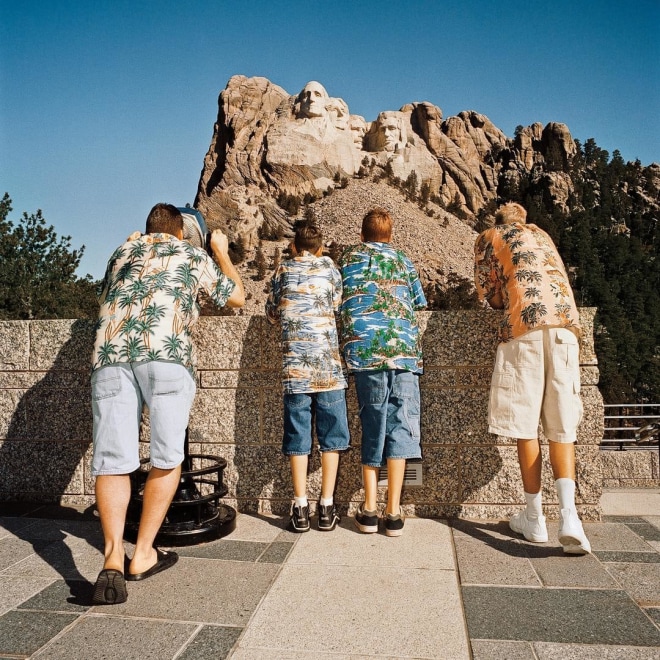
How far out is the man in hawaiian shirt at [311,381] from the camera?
12.1 ft

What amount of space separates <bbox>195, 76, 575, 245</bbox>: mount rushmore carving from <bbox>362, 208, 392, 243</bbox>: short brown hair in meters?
64.6

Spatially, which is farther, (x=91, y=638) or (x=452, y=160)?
(x=452, y=160)

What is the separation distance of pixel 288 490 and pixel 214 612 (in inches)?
63.6

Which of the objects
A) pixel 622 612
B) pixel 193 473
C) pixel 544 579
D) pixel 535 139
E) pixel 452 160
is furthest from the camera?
pixel 535 139

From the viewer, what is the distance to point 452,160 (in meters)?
94.6

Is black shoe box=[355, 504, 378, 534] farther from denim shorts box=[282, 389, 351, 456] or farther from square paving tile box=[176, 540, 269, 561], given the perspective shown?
square paving tile box=[176, 540, 269, 561]

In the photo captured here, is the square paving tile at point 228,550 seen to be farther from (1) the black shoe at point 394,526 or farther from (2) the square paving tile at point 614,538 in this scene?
(2) the square paving tile at point 614,538

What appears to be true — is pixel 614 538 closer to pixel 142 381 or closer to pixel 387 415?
pixel 387 415

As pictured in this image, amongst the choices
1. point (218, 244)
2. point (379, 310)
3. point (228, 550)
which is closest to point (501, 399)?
point (379, 310)

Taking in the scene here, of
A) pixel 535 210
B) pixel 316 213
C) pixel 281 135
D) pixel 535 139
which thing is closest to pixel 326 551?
pixel 316 213

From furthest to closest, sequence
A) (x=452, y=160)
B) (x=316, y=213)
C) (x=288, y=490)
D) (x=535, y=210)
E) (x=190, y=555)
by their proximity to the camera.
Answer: (x=452, y=160), (x=535, y=210), (x=316, y=213), (x=288, y=490), (x=190, y=555)

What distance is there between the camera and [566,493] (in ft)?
10.9

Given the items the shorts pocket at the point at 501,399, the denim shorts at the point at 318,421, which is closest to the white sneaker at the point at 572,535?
the shorts pocket at the point at 501,399

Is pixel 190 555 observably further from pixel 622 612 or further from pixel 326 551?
pixel 622 612
